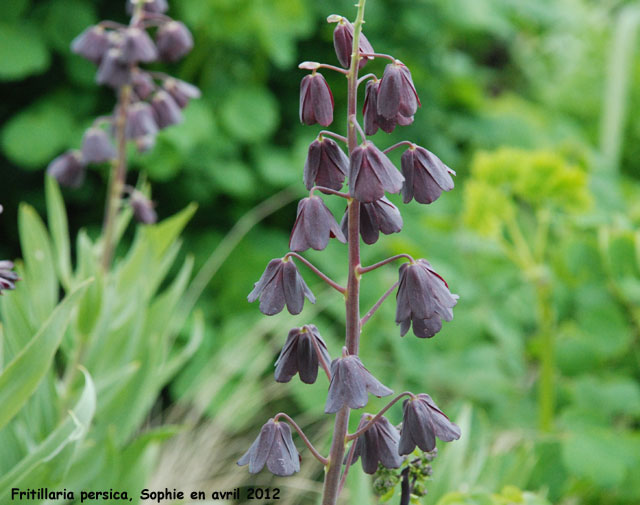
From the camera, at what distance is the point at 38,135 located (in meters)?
2.43

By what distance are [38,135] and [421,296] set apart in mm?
1973

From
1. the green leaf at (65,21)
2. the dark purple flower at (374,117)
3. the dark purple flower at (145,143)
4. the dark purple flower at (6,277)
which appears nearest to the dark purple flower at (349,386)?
the dark purple flower at (374,117)

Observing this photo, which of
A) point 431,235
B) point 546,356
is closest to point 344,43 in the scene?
point 546,356

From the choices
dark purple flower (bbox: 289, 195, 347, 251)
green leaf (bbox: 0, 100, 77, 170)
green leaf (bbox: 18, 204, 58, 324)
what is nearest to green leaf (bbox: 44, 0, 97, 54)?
green leaf (bbox: 0, 100, 77, 170)

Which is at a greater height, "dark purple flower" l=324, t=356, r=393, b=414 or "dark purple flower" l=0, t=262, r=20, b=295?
"dark purple flower" l=0, t=262, r=20, b=295

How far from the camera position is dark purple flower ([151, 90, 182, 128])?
1634 mm

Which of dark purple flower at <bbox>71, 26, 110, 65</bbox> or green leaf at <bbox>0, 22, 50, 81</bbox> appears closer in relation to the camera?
dark purple flower at <bbox>71, 26, 110, 65</bbox>

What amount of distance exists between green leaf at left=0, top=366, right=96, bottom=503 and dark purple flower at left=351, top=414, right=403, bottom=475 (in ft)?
1.35

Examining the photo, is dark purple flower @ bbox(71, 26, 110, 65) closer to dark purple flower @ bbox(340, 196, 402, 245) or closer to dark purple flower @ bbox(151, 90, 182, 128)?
dark purple flower @ bbox(151, 90, 182, 128)

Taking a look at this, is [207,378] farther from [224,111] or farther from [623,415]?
[623,415]

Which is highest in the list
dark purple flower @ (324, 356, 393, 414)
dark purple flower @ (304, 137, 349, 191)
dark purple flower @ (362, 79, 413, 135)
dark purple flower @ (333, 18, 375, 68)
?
dark purple flower @ (333, 18, 375, 68)

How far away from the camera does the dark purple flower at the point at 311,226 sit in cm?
81

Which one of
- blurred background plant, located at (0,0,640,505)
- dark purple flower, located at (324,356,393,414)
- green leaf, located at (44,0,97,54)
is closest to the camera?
dark purple flower, located at (324,356,393,414)

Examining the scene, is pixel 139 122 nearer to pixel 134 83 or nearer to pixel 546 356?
pixel 134 83
